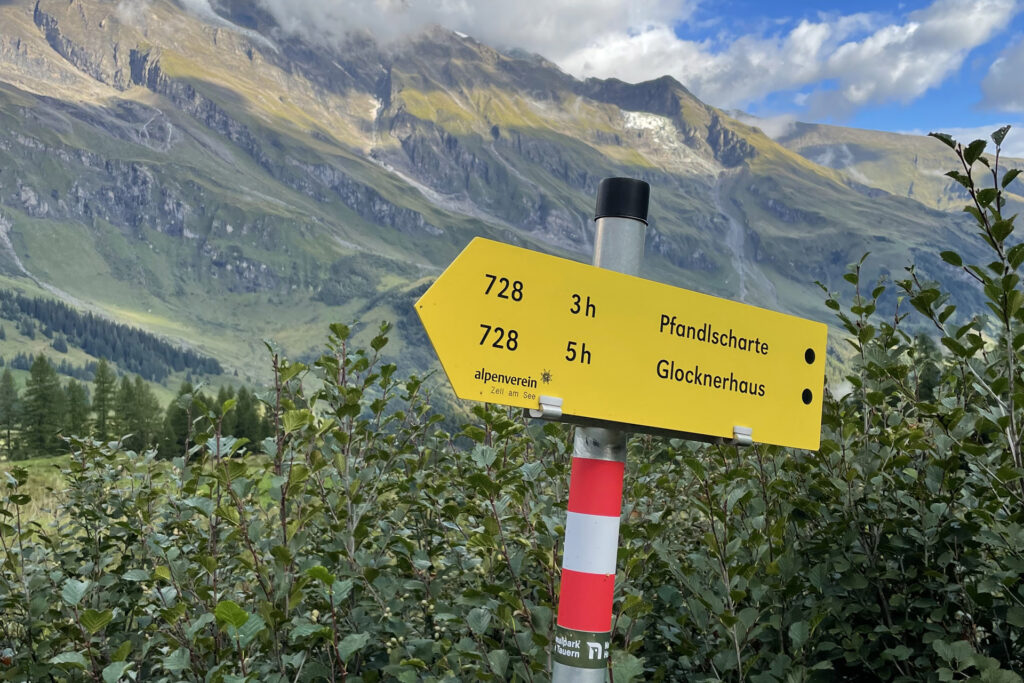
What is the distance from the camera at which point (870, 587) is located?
3.53m

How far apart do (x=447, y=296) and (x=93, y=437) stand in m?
3.71

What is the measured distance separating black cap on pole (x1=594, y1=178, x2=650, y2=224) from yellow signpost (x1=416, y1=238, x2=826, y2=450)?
24cm

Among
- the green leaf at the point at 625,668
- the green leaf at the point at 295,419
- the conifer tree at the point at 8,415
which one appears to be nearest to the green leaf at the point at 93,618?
the green leaf at the point at 295,419

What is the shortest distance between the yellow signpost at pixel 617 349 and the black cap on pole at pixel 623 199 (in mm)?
238

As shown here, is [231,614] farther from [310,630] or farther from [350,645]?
[350,645]

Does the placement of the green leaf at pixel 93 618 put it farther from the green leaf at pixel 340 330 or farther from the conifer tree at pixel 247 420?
the conifer tree at pixel 247 420

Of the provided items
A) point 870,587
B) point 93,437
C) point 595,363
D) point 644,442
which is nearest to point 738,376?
point 595,363

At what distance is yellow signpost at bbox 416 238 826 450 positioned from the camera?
6.53ft

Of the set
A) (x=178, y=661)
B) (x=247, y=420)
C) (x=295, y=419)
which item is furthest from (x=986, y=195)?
(x=247, y=420)

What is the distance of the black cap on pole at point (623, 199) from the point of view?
2346 mm

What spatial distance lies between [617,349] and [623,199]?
1.57ft

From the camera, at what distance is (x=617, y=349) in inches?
87.5

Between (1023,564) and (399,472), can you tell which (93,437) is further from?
(1023,564)

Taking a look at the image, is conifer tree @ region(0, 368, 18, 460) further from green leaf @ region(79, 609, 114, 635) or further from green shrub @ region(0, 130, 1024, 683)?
green leaf @ region(79, 609, 114, 635)
